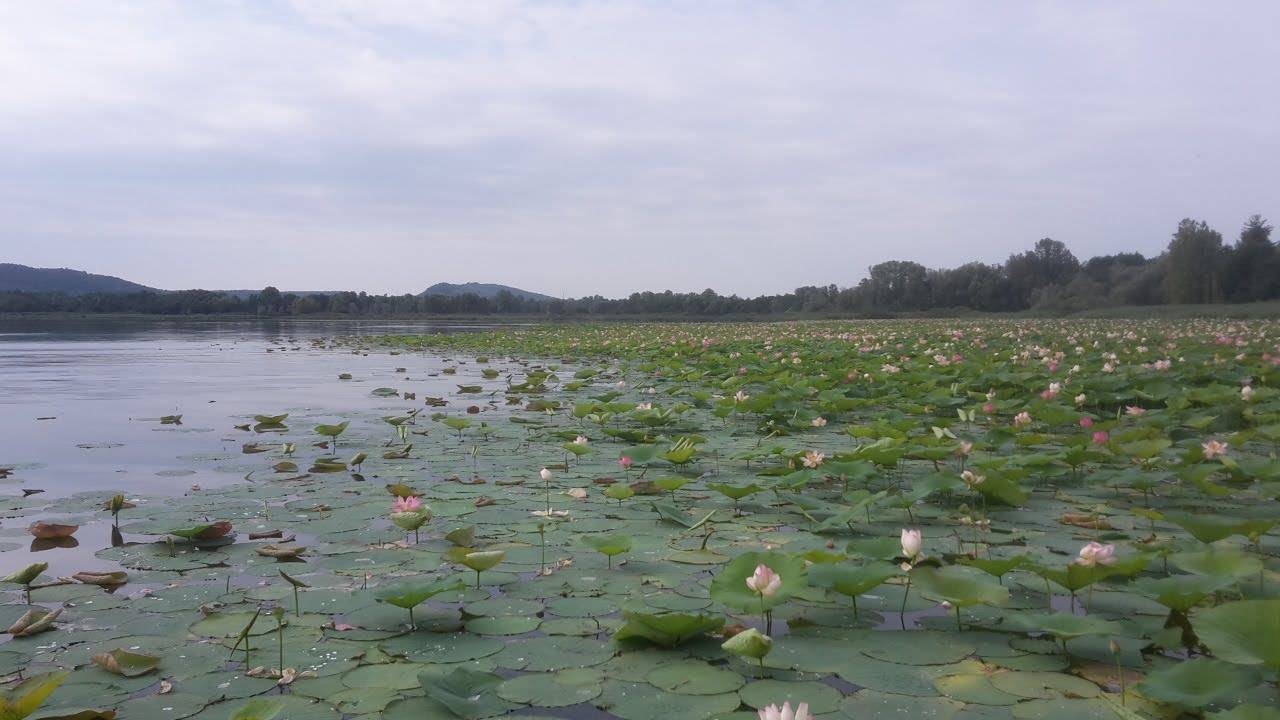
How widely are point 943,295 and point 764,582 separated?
5376 centimetres

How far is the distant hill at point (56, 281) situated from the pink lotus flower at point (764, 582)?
9166 cm

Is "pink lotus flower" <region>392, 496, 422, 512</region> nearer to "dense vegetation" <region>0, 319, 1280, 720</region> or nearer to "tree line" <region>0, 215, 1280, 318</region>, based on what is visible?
"dense vegetation" <region>0, 319, 1280, 720</region>

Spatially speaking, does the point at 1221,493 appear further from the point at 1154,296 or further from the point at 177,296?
the point at 177,296

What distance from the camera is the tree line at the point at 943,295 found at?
3416 cm

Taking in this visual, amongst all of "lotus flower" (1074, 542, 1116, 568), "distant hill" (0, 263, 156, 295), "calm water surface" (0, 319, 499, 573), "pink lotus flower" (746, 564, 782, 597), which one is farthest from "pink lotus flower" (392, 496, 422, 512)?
"distant hill" (0, 263, 156, 295)

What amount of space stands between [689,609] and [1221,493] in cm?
236

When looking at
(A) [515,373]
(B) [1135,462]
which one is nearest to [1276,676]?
(B) [1135,462]

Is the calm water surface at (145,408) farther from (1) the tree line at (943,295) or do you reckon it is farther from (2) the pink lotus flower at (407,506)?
(1) the tree line at (943,295)

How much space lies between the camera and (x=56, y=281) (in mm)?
84938

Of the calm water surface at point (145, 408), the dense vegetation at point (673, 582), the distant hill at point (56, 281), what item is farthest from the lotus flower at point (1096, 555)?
the distant hill at point (56, 281)

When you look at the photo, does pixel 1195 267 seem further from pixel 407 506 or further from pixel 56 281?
pixel 56 281

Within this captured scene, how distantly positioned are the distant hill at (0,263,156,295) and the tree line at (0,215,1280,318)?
928 inches

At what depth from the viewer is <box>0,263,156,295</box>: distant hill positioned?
80375 mm

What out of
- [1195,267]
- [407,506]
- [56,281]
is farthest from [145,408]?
[56,281]
